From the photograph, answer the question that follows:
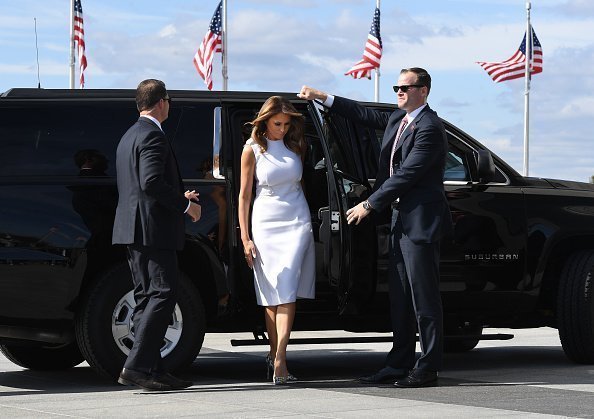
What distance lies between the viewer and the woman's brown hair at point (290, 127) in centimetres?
835

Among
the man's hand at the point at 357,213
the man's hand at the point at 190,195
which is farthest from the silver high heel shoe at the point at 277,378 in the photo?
the man's hand at the point at 190,195

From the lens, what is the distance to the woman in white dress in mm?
8359

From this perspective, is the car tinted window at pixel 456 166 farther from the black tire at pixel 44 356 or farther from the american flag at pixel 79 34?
the american flag at pixel 79 34

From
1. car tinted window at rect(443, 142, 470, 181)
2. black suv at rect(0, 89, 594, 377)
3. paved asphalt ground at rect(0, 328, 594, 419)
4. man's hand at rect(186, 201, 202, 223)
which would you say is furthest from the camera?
car tinted window at rect(443, 142, 470, 181)

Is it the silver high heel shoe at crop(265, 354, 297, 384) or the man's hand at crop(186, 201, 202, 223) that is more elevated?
the man's hand at crop(186, 201, 202, 223)

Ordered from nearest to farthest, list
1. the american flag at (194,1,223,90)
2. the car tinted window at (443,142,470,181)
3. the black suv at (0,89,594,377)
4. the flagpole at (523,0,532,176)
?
the black suv at (0,89,594,377), the car tinted window at (443,142,470,181), the american flag at (194,1,223,90), the flagpole at (523,0,532,176)

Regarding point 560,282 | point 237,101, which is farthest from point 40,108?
point 560,282

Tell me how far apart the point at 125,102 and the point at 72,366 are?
2290mm

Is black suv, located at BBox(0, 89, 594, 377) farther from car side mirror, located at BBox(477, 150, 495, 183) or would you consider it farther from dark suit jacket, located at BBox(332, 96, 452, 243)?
dark suit jacket, located at BBox(332, 96, 452, 243)

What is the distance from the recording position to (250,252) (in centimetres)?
837

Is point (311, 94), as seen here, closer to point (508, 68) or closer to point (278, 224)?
point (278, 224)

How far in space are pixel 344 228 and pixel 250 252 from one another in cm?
62

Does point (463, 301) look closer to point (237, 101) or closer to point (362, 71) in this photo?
point (237, 101)

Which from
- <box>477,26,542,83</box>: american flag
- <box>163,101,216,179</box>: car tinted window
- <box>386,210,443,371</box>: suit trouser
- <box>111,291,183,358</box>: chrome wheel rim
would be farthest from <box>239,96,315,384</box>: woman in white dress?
<box>477,26,542,83</box>: american flag
